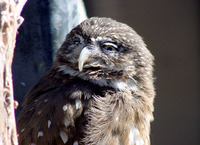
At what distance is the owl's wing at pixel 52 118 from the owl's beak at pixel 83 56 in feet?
0.53

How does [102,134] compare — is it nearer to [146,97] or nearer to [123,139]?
[123,139]

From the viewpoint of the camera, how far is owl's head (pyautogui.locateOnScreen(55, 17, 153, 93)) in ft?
12.4

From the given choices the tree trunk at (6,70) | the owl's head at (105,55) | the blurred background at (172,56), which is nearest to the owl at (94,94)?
the owl's head at (105,55)

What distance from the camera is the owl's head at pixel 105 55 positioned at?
3773 mm

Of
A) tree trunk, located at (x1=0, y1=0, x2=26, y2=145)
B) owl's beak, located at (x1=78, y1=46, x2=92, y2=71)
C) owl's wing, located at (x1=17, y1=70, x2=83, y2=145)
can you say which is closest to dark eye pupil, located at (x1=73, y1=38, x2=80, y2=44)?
owl's beak, located at (x1=78, y1=46, x2=92, y2=71)

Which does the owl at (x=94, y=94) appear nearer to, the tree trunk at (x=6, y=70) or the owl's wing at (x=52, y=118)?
the owl's wing at (x=52, y=118)

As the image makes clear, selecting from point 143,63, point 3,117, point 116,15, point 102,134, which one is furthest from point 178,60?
point 3,117

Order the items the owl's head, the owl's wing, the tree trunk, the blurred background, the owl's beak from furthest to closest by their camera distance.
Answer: the blurred background
the owl's head
the owl's beak
the owl's wing
the tree trunk

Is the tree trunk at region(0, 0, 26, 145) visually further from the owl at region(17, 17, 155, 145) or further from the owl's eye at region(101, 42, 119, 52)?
the owl's eye at region(101, 42, 119, 52)

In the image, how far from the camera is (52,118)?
3.48m

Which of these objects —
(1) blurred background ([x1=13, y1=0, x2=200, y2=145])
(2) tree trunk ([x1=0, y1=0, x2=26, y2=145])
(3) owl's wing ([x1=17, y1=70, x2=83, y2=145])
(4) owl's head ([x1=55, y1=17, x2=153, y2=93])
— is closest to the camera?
(2) tree trunk ([x1=0, y1=0, x2=26, y2=145])

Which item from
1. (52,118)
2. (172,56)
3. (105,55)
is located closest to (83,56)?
(105,55)

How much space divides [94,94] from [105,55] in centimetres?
34

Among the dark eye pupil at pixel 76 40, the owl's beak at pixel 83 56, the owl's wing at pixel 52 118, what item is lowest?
the owl's wing at pixel 52 118
